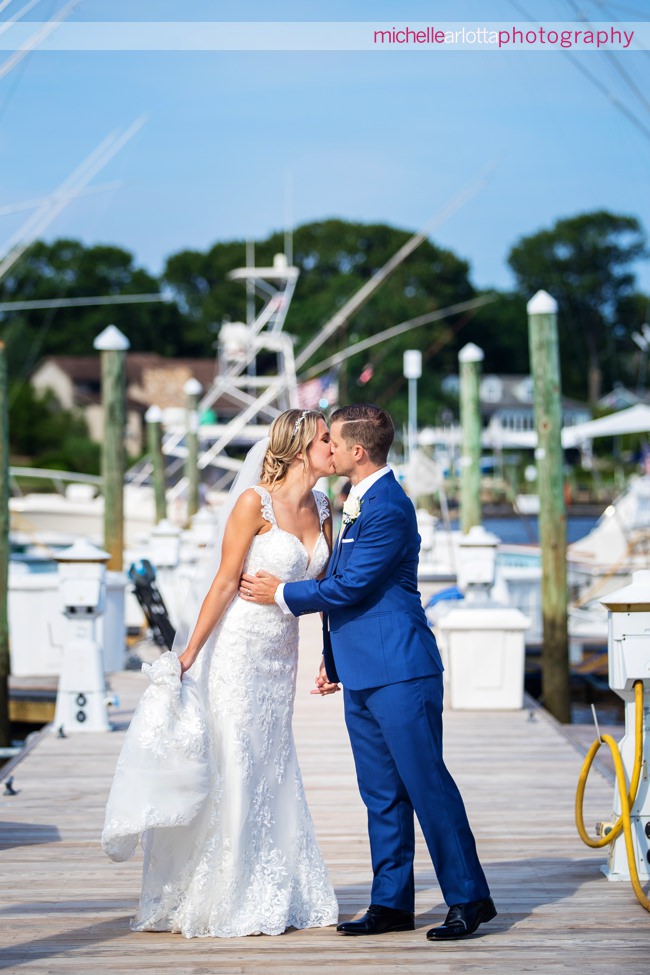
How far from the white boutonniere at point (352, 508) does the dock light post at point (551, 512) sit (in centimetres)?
722

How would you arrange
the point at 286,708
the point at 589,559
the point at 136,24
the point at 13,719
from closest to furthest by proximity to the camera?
the point at 286,708
the point at 136,24
the point at 13,719
the point at 589,559

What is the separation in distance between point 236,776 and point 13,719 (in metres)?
7.60

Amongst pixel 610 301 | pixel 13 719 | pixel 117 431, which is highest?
pixel 610 301

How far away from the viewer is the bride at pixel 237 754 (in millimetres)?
4434

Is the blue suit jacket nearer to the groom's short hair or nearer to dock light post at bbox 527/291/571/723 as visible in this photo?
the groom's short hair

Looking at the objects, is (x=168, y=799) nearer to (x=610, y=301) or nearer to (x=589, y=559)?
(x=589, y=559)

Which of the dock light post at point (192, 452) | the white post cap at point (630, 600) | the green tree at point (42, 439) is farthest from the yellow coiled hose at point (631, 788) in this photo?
the green tree at point (42, 439)

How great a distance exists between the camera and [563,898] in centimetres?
500

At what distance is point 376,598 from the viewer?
14.4 feet

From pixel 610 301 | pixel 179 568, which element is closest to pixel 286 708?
pixel 179 568

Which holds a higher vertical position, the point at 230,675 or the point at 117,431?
the point at 117,431

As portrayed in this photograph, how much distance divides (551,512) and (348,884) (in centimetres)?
678

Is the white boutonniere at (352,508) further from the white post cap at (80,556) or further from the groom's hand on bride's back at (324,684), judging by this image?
the white post cap at (80,556)

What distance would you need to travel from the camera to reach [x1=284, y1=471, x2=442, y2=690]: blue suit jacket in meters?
4.32
